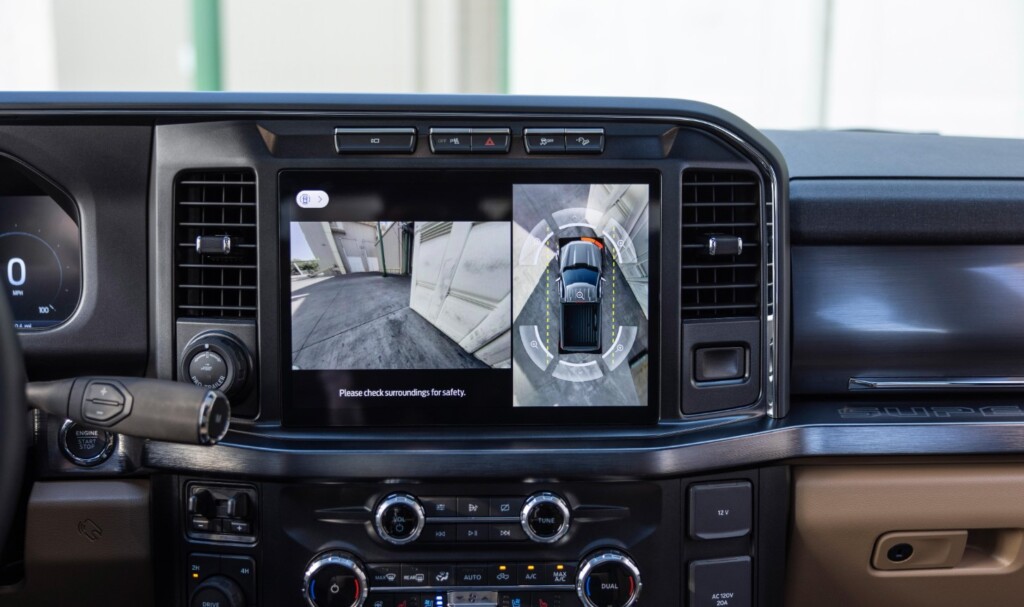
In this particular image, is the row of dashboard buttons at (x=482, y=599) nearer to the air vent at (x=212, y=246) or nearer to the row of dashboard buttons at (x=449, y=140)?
the air vent at (x=212, y=246)

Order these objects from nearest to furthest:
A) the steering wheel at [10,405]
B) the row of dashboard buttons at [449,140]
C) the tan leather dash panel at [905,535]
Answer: the steering wheel at [10,405] < the row of dashboard buttons at [449,140] < the tan leather dash panel at [905,535]

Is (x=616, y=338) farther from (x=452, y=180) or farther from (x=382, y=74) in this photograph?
(x=382, y=74)

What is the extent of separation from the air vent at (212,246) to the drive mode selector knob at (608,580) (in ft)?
2.26

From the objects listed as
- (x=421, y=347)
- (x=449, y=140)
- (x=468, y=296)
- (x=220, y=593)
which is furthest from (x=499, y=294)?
(x=220, y=593)

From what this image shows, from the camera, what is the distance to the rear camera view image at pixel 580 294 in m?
1.32

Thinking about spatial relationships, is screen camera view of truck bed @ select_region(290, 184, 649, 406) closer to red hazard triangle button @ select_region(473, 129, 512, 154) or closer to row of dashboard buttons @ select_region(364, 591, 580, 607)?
Result: red hazard triangle button @ select_region(473, 129, 512, 154)

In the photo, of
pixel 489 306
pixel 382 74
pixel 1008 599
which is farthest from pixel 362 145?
pixel 382 74

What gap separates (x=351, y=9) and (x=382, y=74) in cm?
26

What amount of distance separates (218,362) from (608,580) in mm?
722

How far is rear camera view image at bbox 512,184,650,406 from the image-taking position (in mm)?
1317

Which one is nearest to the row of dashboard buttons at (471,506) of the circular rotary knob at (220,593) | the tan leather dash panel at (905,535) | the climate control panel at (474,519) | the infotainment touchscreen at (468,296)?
the climate control panel at (474,519)

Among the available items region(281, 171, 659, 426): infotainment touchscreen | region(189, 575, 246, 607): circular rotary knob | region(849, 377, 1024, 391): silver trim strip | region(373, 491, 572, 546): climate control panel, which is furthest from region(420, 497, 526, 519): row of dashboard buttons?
region(849, 377, 1024, 391): silver trim strip

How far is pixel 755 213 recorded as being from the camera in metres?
1.37

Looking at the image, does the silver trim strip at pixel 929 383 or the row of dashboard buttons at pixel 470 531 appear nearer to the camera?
the row of dashboard buttons at pixel 470 531
